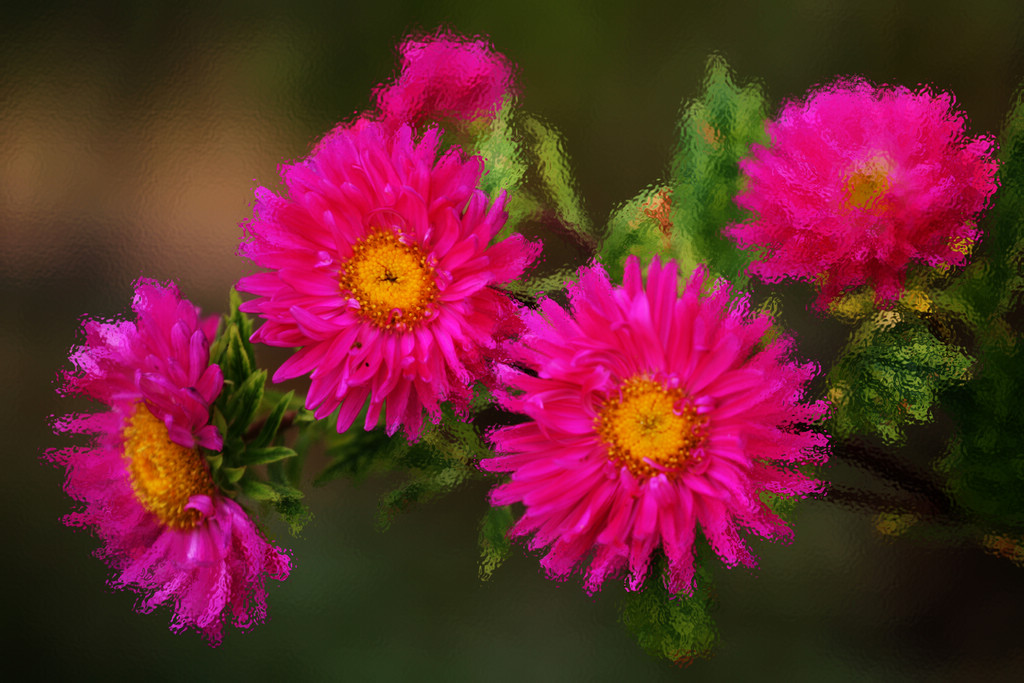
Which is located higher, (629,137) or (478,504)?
(629,137)

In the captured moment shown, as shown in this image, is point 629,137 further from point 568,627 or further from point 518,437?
point 568,627

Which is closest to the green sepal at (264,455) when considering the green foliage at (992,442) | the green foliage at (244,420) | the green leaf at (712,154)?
the green foliage at (244,420)

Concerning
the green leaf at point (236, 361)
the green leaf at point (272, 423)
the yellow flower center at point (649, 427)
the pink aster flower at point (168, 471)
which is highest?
the yellow flower center at point (649, 427)

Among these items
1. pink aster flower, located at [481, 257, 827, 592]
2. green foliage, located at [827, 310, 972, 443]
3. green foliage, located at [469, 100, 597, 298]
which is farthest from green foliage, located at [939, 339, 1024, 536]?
green foliage, located at [469, 100, 597, 298]

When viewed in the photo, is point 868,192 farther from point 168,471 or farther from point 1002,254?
point 168,471

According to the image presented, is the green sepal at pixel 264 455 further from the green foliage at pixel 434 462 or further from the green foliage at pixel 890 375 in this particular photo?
the green foliage at pixel 890 375

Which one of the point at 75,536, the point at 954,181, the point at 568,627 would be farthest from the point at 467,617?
the point at 954,181
